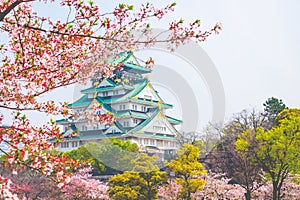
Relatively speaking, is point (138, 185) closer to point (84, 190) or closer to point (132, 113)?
point (84, 190)

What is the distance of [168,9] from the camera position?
4652mm

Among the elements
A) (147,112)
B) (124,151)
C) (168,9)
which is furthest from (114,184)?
(147,112)

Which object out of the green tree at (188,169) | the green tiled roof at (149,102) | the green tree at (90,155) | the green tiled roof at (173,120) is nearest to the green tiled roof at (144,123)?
the green tiled roof at (149,102)

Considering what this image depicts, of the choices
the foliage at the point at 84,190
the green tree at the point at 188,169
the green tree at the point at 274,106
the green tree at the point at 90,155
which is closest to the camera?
the green tree at the point at 188,169

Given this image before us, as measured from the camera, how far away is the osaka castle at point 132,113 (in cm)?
3694

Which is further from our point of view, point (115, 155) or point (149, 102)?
point (149, 102)

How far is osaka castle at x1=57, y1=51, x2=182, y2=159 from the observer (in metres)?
36.9

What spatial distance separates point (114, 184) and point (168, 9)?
1450cm

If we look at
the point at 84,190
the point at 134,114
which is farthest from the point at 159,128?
the point at 84,190

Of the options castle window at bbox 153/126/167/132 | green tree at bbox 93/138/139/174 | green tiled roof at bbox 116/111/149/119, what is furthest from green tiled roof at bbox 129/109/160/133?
green tree at bbox 93/138/139/174

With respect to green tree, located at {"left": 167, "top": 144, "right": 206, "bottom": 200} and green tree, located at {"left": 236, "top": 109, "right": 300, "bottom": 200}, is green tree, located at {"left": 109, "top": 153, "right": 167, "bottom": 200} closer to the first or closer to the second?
green tree, located at {"left": 167, "top": 144, "right": 206, "bottom": 200}

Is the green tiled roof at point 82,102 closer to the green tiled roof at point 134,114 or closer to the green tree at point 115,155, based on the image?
the green tiled roof at point 134,114

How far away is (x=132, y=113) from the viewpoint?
38.3 metres

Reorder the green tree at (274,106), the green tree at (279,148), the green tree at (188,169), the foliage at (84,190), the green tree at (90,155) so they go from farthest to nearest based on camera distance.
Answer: the green tree at (274,106), the green tree at (90,155), the foliage at (84,190), the green tree at (188,169), the green tree at (279,148)
